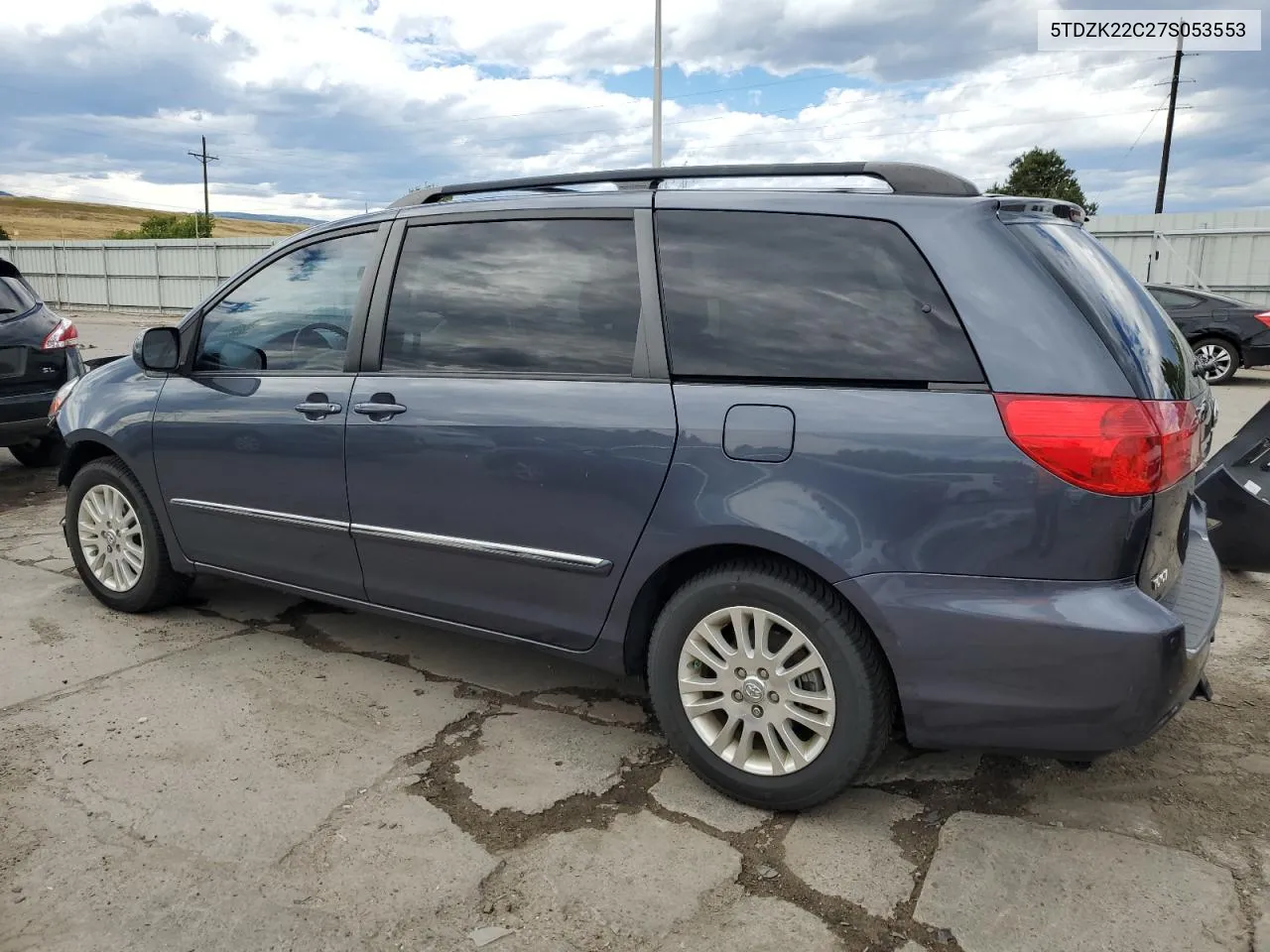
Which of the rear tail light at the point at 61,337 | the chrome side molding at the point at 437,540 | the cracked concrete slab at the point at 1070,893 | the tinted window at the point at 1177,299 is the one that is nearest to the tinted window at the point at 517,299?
the chrome side molding at the point at 437,540

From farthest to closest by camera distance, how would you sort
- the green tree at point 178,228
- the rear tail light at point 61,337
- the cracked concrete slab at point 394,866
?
the green tree at point 178,228, the rear tail light at point 61,337, the cracked concrete slab at point 394,866

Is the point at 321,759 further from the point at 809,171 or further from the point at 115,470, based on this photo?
the point at 809,171

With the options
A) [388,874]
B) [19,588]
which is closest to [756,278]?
[388,874]

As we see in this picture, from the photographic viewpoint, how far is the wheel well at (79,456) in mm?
4395

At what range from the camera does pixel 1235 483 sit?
459 cm

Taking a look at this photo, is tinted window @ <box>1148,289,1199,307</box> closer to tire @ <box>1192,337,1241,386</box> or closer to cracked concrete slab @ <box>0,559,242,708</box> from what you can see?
tire @ <box>1192,337,1241,386</box>

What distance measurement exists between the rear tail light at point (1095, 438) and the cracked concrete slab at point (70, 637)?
131 inches

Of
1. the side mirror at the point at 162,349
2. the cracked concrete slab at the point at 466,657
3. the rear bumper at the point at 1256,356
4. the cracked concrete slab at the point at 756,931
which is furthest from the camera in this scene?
the rear bumper at the point at 1256,356

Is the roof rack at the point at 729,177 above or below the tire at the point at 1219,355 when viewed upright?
above

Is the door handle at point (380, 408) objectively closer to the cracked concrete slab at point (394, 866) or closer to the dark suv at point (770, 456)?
the dark suv at point (770, 456)

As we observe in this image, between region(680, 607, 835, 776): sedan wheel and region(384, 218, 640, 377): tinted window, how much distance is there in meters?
0.81

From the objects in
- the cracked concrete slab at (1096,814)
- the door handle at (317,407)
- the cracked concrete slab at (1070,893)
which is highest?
the door handle at (317,407)

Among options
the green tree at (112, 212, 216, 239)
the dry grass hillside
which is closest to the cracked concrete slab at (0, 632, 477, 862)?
the green tree at (112, 212, 216, 239)

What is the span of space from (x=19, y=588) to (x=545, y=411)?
3.37 m
